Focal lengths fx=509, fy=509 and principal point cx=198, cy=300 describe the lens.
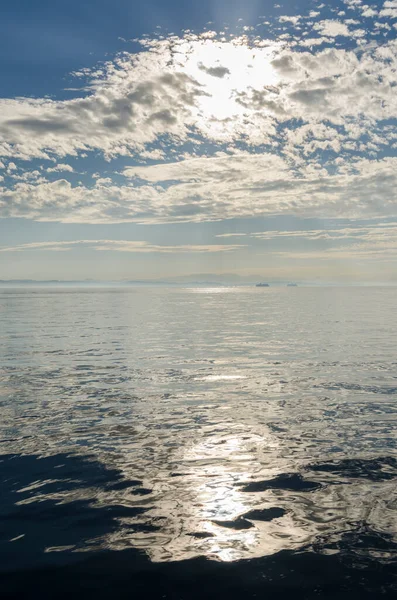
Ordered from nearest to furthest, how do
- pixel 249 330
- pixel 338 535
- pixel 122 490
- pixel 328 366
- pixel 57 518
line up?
pixel 338 535
pixel 57 518
pixel 122 490
pixel 328 366
pixel 249 330

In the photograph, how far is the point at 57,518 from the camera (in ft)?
37.1

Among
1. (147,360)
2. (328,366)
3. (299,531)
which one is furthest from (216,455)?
(147,360)

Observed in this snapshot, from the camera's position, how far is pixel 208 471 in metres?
14.1

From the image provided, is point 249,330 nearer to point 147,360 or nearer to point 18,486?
point 147,360

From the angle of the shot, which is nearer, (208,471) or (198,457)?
(208,471)

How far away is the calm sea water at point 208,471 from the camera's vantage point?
9.77m

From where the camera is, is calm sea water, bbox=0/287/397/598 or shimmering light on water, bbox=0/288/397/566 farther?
shimmering light on water, bbox=0/288/397/566

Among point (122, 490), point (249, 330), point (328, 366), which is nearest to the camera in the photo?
point (122, 490)

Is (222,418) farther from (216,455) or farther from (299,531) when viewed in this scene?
(299,531)

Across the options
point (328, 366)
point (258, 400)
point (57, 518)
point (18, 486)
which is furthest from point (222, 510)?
point (328, 366)

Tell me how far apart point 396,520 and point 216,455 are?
5.84m

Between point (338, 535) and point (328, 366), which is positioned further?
point (328, 366)

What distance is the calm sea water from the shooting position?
9766 millimetres

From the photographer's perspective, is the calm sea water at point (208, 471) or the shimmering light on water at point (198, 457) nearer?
the calm sea water at point (208, 471)
